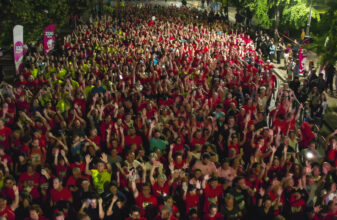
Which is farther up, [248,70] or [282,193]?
[248,70]

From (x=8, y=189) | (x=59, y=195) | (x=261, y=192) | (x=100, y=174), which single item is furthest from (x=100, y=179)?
(x=261, y=192)

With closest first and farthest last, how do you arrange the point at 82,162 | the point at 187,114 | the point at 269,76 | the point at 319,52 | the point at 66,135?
the point at 82,162 → the point at 66,135 → the point at 187,114 → the point at 319,52 → the point at 269,76

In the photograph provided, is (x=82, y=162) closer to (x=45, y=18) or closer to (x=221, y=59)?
(x=221, y=59)

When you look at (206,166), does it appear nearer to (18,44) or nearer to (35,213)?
(35,213)

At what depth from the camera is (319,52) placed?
31.9ft

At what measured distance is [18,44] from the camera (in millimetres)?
13516

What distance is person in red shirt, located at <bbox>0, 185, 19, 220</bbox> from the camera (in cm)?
525

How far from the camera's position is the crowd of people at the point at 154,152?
5691mm

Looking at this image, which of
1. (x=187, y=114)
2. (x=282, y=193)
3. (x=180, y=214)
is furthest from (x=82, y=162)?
(x=282, y=193)

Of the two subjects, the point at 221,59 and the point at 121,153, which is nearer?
the point at 121,153

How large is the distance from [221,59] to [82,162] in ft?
27.8

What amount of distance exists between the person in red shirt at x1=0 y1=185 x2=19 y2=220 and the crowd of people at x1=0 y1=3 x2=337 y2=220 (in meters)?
0.02

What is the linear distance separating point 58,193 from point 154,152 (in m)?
2.13

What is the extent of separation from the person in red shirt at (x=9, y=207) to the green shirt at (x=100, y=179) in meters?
1.35
